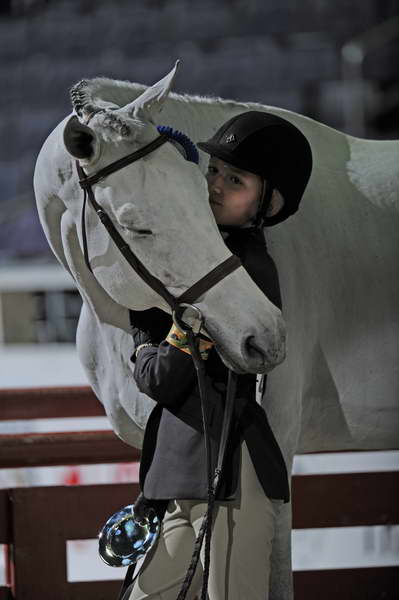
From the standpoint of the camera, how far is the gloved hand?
132 centimetres

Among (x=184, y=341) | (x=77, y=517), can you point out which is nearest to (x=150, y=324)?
(x=184, y=341)

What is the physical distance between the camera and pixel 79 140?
1.33 metres

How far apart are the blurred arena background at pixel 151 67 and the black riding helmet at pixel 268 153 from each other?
5689mm

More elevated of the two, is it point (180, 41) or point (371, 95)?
point (180, 41)

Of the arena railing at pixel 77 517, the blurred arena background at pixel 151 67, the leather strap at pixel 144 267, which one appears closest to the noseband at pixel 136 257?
the leather strap at pixel 144 267

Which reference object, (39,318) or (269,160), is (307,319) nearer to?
(269,160)

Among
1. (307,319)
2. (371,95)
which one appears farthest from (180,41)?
(307,319)

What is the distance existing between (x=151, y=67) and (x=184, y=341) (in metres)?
7.53

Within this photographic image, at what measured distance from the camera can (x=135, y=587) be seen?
1.40m

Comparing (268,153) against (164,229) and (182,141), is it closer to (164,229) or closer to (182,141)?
(182,141)

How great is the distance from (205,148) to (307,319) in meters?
0.46

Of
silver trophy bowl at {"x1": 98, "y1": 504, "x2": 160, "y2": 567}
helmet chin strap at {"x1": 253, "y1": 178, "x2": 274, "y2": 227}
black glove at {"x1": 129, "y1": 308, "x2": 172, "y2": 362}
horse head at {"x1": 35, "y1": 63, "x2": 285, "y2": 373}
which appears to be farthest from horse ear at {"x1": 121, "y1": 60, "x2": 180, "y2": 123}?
silver trophy bowl at {"x1": 98, "y1": 504, "x2": 160, "y2": 567}

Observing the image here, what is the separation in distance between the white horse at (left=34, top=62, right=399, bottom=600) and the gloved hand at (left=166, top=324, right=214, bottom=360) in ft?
0.20

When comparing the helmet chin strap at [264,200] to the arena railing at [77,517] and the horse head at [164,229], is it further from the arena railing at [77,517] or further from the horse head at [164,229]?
the arena railing at [77,517]
